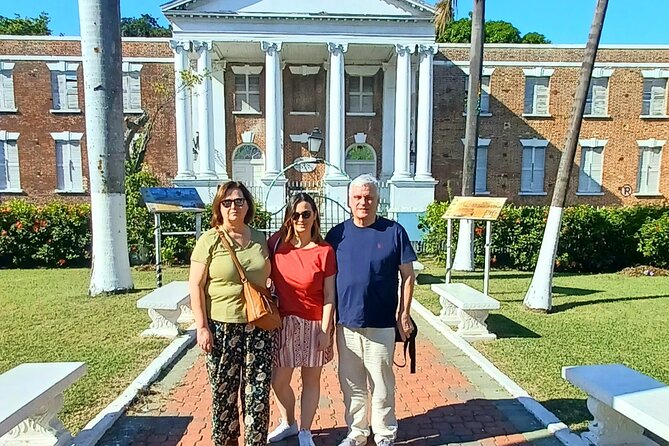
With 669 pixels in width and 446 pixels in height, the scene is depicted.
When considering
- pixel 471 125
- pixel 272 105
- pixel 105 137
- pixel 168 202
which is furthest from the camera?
pixel 272 105

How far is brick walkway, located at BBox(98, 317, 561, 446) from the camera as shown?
12.4 ft

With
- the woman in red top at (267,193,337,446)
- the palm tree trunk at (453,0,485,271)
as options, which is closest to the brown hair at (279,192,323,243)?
the woman in red top at (267,193,337,446)

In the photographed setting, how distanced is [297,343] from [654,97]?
83.6ft

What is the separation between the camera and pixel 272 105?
18.7m

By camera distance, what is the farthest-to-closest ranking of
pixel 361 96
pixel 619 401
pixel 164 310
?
pixel 361 96, pixel 164 310, pixel 619 401

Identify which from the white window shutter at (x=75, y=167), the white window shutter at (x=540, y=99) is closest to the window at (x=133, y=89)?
the white window shutter at (x=75, y=167)

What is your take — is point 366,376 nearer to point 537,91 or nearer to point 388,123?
point 388,123

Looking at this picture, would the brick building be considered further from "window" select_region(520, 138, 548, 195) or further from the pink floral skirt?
the pink floral skirt

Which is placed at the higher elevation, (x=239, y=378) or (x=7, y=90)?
(x=7, y=90)

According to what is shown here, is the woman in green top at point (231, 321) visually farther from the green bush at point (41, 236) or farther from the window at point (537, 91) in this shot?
the window at point (537, 91)

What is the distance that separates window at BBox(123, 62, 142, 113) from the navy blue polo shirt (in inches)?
815

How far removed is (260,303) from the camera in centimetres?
313

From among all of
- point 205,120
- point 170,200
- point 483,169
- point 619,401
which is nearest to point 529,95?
point 483,169

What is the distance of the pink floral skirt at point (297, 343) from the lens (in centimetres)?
338
